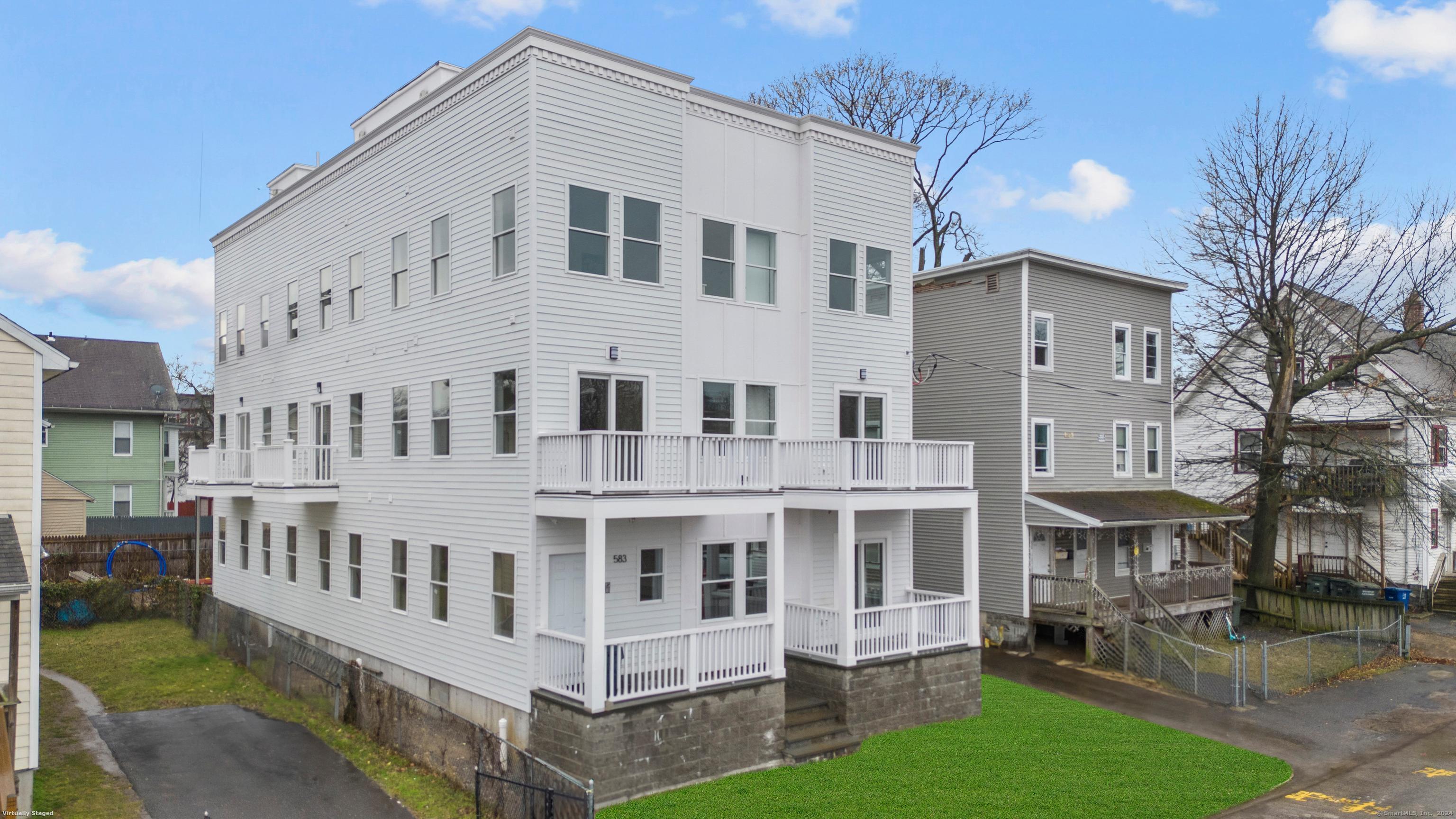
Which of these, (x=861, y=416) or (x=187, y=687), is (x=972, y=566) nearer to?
(x=861, y=416)

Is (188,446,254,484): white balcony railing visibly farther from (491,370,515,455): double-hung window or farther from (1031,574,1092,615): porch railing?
(1031,574,1092,615): porch railing

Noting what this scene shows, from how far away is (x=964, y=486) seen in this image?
1817cm

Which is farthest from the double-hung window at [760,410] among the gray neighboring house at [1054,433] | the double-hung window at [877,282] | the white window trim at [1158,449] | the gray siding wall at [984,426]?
the white window trim at [1158,449]

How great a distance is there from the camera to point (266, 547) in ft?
78.7

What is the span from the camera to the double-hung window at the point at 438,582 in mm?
16719

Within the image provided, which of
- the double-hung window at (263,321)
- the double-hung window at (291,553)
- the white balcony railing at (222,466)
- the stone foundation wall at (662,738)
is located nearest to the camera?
the stone foundation wall at (662,738)

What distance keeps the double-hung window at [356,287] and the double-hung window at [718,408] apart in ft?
24.8

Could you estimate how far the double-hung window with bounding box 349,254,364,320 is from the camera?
19.7 metres

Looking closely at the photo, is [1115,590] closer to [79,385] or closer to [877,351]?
[877,351]

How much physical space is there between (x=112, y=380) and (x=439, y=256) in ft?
107

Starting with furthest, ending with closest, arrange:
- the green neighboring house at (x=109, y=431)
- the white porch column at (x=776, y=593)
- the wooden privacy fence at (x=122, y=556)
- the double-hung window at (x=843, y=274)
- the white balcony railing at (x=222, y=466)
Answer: the green neighboring house at (x=109, y=431), the wooden privacy fence at (x=122, y=556), the white balcony railing at (x=222, y=466), the double-hung window at (x=843, y=274), the white porch column at (x=776, y=593)

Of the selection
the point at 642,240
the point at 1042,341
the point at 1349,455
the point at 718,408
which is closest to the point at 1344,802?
the point at 718,408

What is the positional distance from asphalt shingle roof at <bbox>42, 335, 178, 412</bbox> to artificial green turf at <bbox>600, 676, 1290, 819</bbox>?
36.9 meters

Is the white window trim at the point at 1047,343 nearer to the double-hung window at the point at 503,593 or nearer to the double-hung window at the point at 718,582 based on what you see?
the double-hung window at the point at 718,582
